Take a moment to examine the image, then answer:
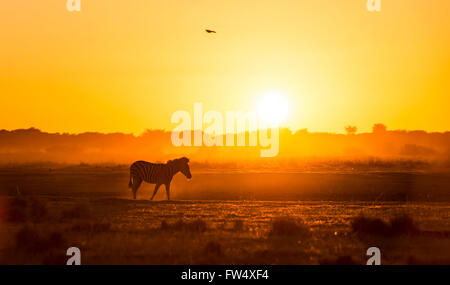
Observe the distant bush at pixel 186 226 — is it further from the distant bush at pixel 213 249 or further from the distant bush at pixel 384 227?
the distant bush at pixel 384 227

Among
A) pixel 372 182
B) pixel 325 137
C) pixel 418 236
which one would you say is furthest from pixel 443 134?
pixel 418 236

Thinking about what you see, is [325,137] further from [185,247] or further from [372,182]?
[185,247]

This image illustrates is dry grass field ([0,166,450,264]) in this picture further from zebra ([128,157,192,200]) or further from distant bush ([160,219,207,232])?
zebra ([128,157,192,200])

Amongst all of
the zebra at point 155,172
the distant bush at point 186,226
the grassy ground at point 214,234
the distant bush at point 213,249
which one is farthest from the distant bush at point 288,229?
the zebra at point 155,172

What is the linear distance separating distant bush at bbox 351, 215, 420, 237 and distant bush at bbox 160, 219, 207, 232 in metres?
4.28

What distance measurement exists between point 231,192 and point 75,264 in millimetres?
21069

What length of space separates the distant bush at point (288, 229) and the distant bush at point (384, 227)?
146 centimetres

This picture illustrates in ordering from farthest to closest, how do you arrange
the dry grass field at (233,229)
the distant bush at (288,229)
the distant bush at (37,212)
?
1. the distant bush at (37,212)
2. the distant bush at (288,229)
3. the dry grass field at (233,229)

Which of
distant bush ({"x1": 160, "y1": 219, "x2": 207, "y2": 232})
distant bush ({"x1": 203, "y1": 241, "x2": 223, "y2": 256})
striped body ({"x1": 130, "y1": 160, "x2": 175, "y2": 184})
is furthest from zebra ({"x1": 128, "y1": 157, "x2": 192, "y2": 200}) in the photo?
distant bush ({"x1": 203, "y1": 241, "x2": 223, "y2": 256})

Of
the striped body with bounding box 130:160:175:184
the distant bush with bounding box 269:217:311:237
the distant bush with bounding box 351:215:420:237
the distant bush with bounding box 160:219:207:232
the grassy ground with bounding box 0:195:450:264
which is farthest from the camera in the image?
the striped body with bounding box 130:160:175:184

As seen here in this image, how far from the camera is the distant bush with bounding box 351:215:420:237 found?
18.7 m

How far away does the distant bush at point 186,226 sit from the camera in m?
19.0

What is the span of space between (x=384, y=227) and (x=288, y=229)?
112 inches

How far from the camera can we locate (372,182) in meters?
39.8
